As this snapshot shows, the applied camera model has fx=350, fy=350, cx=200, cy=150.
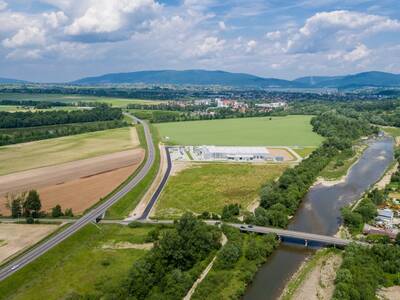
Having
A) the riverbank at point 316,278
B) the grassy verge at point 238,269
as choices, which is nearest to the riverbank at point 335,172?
the riverbank at point 316,278

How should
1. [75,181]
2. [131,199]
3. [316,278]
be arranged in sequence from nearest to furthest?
[316,278] < [131,199] < [75,181]

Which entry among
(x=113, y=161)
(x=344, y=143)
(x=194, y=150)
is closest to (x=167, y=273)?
(x=113, y=161)

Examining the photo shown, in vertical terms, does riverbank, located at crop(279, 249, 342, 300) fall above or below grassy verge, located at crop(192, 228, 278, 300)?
below

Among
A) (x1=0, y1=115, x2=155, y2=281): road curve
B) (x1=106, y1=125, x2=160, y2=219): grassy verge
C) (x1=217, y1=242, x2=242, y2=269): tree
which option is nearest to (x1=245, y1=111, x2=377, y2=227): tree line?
(x1=217, y1=242, x2=242, y2=269): tree

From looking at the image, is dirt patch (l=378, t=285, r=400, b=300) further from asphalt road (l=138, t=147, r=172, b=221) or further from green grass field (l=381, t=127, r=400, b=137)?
green grass field (l=381, t=127, r=400, b=137)

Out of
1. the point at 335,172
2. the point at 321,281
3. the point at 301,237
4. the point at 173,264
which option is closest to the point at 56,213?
the point at 173,264

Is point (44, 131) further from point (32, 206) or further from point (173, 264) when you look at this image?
point (173, 264)
